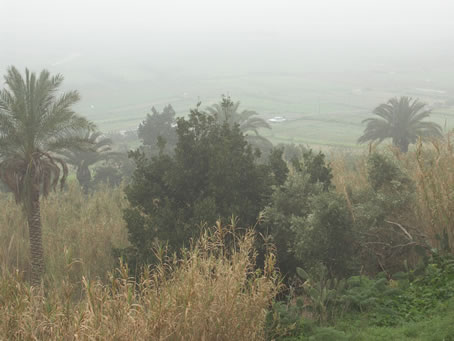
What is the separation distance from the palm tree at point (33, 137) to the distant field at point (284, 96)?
48.6 m

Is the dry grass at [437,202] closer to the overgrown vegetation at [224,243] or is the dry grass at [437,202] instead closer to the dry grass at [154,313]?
the overgrown vegetation at [224,243]

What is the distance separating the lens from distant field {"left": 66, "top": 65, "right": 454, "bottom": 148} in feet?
272

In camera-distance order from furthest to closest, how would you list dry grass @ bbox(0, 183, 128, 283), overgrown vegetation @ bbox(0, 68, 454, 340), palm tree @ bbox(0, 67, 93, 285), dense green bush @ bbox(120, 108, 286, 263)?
palm tree @ bbox(0, 67, 93, 285)
dry grass @ bbox(0, 183, 128, 283)
dense green bush @ bbox(120, 108, 286, 263)
overgrown vegetation @ bbox(0, 68, 454, 340)

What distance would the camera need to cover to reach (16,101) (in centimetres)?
1155

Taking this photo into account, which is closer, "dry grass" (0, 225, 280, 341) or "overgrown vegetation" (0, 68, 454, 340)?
"dry grass" (0, 225, 280, 341)

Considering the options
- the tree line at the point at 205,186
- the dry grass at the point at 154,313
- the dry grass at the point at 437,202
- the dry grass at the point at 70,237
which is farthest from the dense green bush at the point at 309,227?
the dry grass at the point at 70,237

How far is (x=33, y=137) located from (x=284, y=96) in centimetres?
13470

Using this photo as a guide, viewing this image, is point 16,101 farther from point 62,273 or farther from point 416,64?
point 416,64

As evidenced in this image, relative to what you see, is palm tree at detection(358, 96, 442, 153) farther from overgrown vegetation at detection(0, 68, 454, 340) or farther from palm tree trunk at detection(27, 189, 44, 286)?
palm tree trunk at detection(27, 189, 44, 286)

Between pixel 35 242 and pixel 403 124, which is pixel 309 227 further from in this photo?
pixel 403 124

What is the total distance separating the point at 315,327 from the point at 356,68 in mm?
201505

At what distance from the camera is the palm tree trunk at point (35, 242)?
34.0 feet

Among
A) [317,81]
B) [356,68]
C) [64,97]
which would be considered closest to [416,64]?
[356,68]

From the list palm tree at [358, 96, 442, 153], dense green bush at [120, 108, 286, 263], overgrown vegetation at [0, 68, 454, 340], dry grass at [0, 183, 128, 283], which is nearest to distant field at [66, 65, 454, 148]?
A: palm tree at [358, 96, 442, 153]
